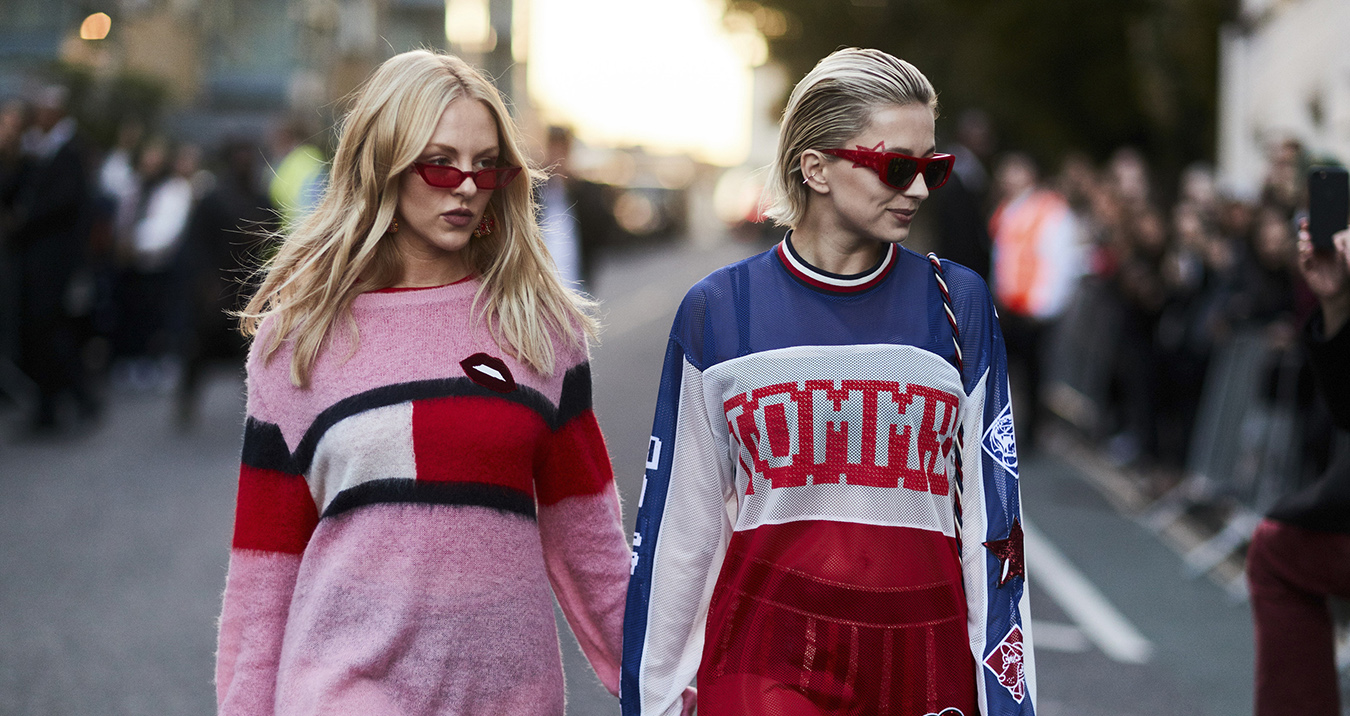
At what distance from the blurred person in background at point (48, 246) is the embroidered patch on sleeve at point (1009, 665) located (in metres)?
9.25

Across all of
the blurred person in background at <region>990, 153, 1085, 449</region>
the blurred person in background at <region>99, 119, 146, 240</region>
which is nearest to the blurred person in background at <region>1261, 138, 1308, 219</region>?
the blurred person in background at <region>990, 153, 1085, 449</region>

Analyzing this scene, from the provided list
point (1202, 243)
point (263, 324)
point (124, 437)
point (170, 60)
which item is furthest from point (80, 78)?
point (263, 324)

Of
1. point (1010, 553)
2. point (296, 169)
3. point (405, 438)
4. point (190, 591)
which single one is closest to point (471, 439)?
point (405, 438)

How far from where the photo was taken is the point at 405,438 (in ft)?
8.65

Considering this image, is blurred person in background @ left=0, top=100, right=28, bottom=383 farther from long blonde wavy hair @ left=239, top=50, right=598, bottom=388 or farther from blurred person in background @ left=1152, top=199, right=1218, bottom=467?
long blonde wavy hair @ left=239, top=50, right=598, bottom=388

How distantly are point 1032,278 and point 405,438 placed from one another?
940 centimetres

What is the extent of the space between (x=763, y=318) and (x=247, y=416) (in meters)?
0.98

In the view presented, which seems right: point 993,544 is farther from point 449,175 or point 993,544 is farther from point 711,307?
point 449,175

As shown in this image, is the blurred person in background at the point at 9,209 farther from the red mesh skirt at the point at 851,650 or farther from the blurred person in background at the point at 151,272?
the red mesh skirt at the point at 851,650

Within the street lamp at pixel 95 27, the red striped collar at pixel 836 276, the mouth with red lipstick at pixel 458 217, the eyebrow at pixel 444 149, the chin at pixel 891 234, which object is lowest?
the red striped collar at pixel 836 276

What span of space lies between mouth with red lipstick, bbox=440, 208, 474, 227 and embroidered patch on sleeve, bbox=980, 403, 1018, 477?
1.06m

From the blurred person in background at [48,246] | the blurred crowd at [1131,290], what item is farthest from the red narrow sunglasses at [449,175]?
the blurred person in background at [48,246]

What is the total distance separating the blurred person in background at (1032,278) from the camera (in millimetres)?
11289

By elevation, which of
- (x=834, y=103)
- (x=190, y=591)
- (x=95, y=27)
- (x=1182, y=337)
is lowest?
(x=190, y=591)
